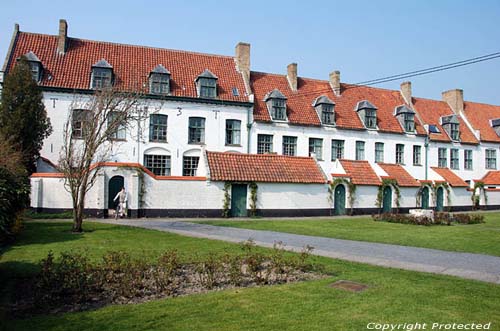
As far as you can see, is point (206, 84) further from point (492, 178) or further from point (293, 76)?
point (492, 178)

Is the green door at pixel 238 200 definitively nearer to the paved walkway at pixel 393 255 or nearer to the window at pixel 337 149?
the paved walkway at pixel 393 255

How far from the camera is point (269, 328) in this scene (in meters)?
6.07

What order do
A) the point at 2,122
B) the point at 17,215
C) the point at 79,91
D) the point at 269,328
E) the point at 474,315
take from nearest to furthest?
the point at 269,328 → the point at 474,315 → the point at 17,215 → the point at 2,122 → the point at 79,91

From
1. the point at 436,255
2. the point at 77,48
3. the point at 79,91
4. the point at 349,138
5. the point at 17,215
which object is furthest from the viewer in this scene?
the point at 349,138

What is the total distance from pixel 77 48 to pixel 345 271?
100ft

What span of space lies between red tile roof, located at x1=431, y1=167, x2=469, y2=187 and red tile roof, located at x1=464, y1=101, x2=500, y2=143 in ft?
26.7

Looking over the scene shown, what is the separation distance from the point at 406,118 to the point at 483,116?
1413cm

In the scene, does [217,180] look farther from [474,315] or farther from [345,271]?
[474,315]

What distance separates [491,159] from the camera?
46875 millimetres

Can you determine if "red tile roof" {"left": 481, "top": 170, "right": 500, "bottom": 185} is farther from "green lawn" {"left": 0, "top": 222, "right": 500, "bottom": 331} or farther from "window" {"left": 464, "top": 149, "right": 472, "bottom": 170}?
"green lawn" {"left": 0, "top": 222, "right": 500, "bottom": 331}

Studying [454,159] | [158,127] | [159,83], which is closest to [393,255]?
[158,127]

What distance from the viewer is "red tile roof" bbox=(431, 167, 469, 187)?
39.1 metres

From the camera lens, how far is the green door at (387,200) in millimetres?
34438

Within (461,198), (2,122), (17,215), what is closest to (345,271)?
(17,215)
